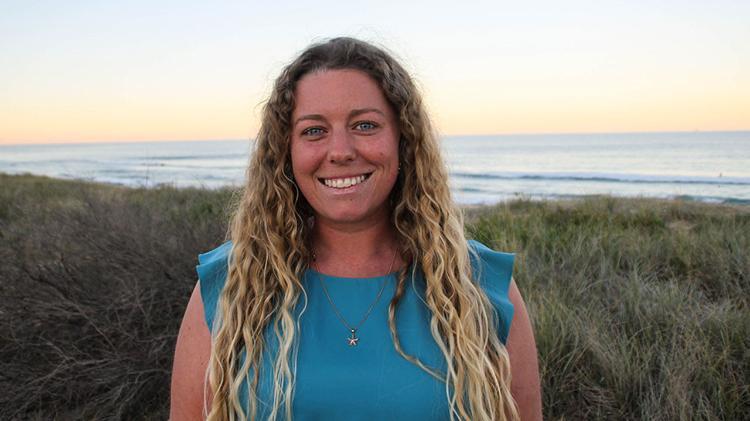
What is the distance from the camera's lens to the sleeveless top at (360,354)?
6.04ft

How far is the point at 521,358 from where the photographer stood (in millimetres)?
2164

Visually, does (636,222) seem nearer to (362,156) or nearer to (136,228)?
(136,228)

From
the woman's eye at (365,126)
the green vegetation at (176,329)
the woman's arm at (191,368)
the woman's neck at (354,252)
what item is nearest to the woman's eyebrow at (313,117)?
the woman's eye at (365,126)

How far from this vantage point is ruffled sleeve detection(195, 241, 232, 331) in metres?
2.11

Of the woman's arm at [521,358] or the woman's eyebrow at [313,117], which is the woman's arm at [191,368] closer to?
the woman's eyebrow at [313,117]

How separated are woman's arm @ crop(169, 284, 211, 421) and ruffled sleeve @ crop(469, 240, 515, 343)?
985 millimetres

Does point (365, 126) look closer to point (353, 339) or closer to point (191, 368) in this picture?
point (353, 339)

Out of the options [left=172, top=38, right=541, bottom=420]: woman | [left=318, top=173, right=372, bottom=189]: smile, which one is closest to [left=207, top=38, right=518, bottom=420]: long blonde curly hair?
[left=172, top=38, right=541, bottom=420]: woman

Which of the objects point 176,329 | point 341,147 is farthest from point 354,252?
point 176,329

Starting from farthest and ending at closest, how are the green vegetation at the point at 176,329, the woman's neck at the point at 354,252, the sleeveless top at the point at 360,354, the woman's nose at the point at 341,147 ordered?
the green vegetation at the point at 176,329
the woman's neck at the point at 354,252
the woman's nose at the point at 341,147
the sleeveless top at the point at 360,354

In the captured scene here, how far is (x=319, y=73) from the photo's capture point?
2.08 metres

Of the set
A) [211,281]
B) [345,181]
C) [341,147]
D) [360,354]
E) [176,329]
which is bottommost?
[176,329]

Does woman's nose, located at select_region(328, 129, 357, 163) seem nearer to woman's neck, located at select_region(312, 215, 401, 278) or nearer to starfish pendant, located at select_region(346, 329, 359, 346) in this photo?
woman's neck, located at select_region(312, 215, 401, 278)

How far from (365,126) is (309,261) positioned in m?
0.53
